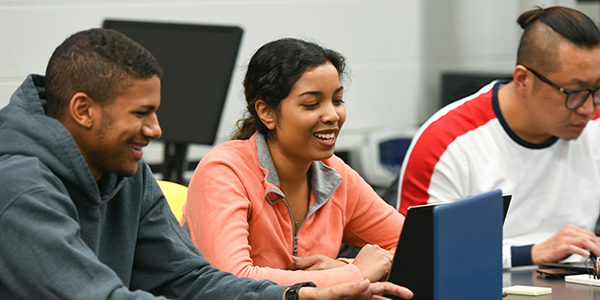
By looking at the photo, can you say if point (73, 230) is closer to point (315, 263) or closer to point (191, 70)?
point (315, 263)

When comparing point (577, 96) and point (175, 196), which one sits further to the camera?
point (577, 96)

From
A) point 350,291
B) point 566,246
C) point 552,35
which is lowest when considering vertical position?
point 566,246

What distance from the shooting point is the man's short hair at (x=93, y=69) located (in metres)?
1.20

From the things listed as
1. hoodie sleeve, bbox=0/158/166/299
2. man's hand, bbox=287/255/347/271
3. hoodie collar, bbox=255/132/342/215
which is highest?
hoodie sleeve, bbox=0/158/166/299

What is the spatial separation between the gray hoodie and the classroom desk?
0.59 m

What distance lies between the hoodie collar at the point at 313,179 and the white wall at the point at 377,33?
224 cm

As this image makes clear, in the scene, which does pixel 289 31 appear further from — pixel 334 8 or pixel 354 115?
pixel 354 115

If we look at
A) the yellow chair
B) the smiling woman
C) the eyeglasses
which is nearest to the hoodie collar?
the smiling woman

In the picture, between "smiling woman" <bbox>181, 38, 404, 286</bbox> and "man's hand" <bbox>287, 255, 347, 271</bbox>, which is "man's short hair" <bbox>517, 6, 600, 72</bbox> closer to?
"smiling woman" <bbox>181, 38, 404, 286</bbox>

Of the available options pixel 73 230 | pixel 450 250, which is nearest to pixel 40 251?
pixel 73 230

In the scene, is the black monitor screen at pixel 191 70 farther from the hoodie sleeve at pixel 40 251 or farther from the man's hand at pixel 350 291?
the hoodie sleeve at pixel 40 251

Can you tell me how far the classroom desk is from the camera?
5.22 feet

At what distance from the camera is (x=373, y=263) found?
5.30 feet

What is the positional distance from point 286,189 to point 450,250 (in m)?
0.60
